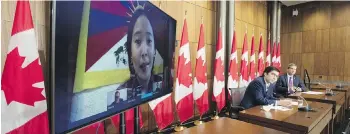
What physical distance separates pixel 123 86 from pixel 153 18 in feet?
2.22

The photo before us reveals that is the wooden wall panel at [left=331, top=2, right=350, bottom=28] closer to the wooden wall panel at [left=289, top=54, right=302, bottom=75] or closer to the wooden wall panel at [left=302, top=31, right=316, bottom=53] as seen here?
the wooden wall panel at [left=302, top=31, right=316, bottom=53]

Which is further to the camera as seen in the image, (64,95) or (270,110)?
(270,110)

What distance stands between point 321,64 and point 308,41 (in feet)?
2.57

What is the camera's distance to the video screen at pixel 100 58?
3.16ft

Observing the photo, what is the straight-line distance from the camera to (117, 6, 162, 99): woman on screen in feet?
4.87

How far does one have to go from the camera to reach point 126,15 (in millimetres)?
1420

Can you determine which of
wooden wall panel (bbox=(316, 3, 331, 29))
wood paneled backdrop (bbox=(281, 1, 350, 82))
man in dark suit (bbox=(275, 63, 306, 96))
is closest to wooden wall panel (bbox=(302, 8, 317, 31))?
wood paneled backdrop (bbox=(281, 1, 350, 82))

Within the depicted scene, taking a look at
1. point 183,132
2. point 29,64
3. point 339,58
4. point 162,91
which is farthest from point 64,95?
point 339,58

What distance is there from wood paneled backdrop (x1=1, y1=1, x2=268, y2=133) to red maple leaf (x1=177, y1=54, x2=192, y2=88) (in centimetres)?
53

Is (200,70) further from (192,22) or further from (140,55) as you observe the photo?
(140,55)

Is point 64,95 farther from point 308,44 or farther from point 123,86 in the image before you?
point 308,44

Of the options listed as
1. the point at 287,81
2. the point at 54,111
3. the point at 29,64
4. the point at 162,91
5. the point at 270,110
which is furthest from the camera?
the point at 287,81

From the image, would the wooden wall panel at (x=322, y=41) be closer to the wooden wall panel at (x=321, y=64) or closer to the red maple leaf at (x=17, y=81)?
the wooden wall panel at (x=321, y=64)

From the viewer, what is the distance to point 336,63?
6.44 metres
